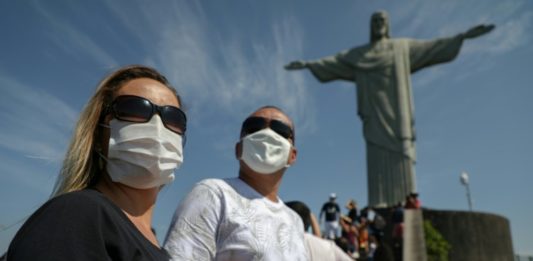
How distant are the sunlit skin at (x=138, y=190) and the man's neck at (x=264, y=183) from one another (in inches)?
37.5

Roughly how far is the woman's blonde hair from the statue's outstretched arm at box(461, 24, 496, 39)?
13653mm

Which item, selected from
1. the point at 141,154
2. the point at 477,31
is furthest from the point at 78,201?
the point at 477,31

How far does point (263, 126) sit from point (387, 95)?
13175mm

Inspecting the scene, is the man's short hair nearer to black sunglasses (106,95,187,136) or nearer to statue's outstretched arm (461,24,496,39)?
black sunglasses (106,95,187,136)

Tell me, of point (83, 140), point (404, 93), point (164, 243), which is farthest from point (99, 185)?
point (404, 93)

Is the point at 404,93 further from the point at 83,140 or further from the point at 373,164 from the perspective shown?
the point at 83,140

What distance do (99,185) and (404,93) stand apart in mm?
14695

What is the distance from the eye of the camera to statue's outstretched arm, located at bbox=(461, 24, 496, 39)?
12977 millimetres

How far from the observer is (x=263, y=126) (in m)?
2.71

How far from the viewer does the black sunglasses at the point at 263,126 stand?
2709 mm

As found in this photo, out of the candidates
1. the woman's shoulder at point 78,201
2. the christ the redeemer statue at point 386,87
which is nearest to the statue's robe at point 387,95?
the christ the redeemer statue at point 386,87

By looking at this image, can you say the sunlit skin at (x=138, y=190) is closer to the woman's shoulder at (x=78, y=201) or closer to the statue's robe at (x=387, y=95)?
the woman's shoulder at (x=78, y=201)

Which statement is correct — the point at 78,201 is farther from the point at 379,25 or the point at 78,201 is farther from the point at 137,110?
the point at 379,25

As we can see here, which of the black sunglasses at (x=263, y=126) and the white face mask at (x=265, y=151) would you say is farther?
the black sunglasses at (x=263, y=126)
